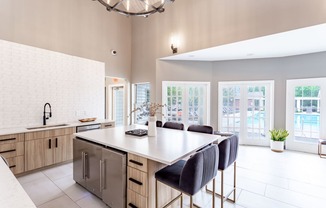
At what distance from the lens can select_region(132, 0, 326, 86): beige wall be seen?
117 inches

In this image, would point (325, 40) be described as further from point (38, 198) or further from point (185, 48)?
point (38, 198)

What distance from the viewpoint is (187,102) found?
537 cm

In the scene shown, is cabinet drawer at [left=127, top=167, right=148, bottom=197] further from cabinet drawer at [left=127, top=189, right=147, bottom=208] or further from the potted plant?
the potted plant

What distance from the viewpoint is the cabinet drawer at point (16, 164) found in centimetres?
289

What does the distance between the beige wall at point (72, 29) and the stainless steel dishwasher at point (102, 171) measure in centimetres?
265

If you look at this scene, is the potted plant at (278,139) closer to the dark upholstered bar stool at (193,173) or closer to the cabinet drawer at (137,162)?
the dark upholstered bar stool at (193,173)

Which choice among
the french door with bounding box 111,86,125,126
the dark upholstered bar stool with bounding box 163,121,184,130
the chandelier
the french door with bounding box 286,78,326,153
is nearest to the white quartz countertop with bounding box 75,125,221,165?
the dark upholstered bar stool with bounding box 163,121,184,130

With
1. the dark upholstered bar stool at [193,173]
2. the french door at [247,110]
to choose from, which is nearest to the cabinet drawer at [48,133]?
the dark upholstered bar stool at [193,173]

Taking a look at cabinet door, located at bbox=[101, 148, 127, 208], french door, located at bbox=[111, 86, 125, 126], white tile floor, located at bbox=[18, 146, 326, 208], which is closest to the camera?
cabinet door, located at bbox=[101, 148, 127, 208]

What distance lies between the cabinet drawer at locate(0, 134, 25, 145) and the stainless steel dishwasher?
112cm

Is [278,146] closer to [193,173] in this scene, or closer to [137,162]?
[193,173]

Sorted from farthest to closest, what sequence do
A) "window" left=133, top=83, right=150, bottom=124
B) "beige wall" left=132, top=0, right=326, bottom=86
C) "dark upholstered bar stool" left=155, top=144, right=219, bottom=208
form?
1. "window" left=133, top=83, right=150, bottom=124
2. "beige wall" left=132, top=0, right=326, bottom=86
3. "dark upholstered bar stool" left=155, top=144, right=219, bottom=208

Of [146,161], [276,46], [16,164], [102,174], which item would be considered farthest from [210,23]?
[16,164]

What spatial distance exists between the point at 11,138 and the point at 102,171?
6.31 ft
